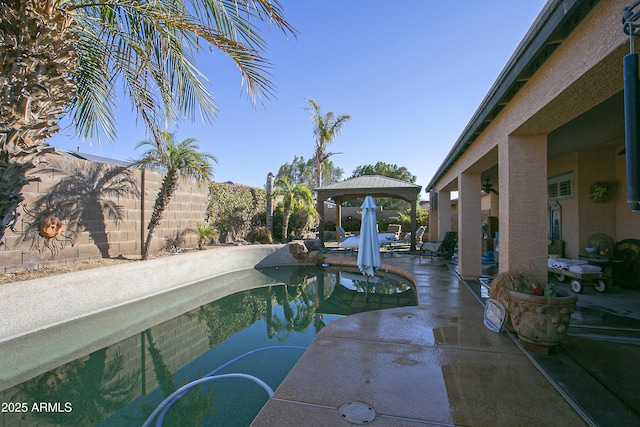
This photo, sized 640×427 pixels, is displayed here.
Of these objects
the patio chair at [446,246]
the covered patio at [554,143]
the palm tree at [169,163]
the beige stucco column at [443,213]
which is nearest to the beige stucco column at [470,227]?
the covered patio at [554,143]

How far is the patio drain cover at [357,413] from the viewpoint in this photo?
267cm

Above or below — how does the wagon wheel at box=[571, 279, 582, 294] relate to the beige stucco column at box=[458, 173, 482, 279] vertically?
below

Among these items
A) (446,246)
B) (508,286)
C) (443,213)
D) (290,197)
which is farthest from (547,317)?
(290,197)

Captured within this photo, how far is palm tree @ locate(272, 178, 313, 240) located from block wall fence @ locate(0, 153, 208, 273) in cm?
488

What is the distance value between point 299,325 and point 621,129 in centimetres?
731

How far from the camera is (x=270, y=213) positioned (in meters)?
17.2

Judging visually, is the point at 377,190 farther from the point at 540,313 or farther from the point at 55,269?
the point at 55,269

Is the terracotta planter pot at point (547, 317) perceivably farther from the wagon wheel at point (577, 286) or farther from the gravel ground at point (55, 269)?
the gravel ground at point (55, 269)

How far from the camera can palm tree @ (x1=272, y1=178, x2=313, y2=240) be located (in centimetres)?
1675

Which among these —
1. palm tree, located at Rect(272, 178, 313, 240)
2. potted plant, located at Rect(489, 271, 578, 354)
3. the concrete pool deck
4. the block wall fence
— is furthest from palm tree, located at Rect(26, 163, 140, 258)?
potted plant, located at Rect(489, 271, 578, 354)

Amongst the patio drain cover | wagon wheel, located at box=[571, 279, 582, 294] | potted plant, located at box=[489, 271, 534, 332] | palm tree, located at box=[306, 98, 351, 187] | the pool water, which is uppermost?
palm tree, located at box=[306, 98, 351, 187]

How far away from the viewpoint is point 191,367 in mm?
4836

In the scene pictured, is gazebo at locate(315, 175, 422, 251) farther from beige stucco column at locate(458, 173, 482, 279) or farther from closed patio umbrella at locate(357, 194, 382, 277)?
closed patio umbrella at locate(357, 194, 382, 277)

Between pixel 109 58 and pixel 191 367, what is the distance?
5246 millimetres
